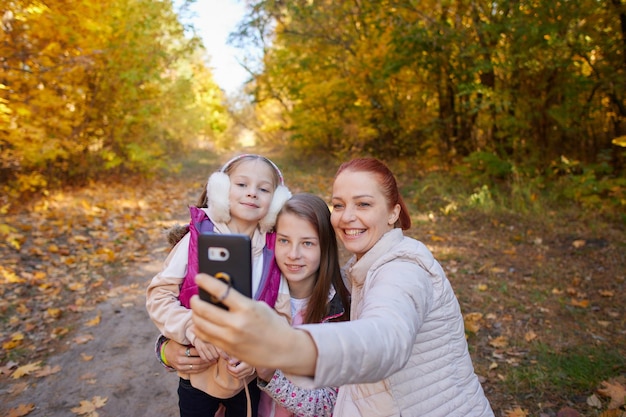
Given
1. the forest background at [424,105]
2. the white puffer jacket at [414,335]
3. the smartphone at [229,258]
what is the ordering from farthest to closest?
the forest background at [424,105] < the white puffer jacket at [414,335] < the smartphone at [229,258]

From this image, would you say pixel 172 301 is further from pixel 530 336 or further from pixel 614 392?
pixel 530 336

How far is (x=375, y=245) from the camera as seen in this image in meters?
1.81

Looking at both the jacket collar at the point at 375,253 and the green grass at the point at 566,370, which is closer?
the jacket collar at the point at 375,253

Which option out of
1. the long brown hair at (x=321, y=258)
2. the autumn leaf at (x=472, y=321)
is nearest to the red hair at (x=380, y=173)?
the long brown hair at (x=321, y=258)

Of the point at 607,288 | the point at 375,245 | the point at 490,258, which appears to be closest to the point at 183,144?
the point at 490,258

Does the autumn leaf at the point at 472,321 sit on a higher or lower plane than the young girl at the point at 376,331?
lower

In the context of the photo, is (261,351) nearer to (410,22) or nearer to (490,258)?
(490,258)

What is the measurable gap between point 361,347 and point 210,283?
397mm

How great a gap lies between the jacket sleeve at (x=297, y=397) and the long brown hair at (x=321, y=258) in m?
0.32

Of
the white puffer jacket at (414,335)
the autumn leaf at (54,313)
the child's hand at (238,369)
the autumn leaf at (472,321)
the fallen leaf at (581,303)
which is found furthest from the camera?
the autumn leaf at (54,313)

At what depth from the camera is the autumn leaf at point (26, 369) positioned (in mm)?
3742

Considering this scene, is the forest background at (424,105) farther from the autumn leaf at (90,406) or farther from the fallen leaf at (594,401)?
the autumn leaf at (90,406)

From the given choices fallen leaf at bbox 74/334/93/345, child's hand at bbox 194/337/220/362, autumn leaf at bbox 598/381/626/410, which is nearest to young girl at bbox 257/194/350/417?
child's hand at bbox 194/337/220/362

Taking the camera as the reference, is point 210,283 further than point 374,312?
No
